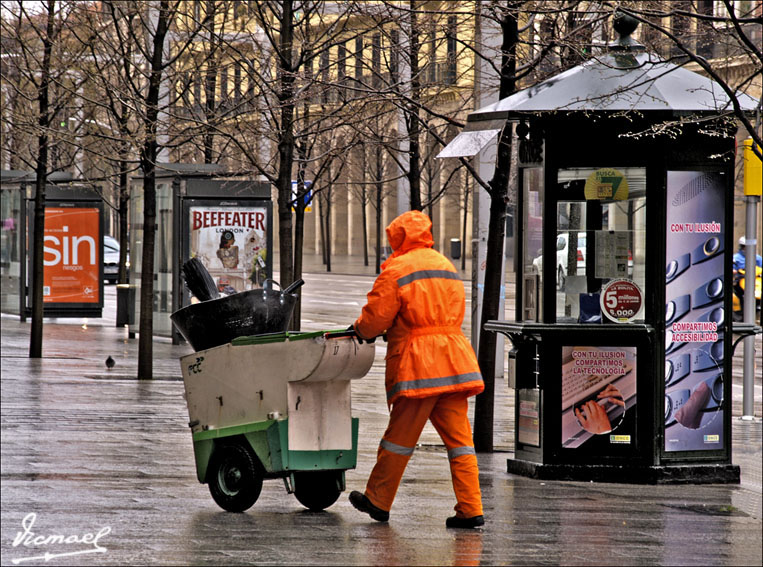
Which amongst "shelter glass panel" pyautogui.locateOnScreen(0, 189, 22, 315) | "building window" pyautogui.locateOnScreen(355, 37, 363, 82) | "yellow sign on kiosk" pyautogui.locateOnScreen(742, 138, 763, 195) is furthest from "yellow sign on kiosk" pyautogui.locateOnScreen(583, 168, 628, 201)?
"shelter glass panel" pyautogui.locateOnScreen(0, 189, 22, 315)

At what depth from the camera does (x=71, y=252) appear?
2467 centimetres

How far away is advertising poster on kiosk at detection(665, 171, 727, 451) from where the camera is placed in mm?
9344

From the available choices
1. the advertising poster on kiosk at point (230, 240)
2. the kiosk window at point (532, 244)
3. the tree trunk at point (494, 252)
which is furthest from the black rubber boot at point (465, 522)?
the advertising poster on kiosk at point (230, 240)

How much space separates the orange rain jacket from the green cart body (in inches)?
9.3

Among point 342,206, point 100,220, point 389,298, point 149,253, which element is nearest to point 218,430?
point 389,298

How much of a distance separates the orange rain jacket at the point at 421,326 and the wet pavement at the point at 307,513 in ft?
2.70

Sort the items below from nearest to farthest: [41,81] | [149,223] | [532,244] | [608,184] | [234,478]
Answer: [234,478] < [608,184] < [532,244] < [149,223] < [41,81]

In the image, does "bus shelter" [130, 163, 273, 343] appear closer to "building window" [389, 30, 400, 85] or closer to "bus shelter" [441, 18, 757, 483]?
"building window" [389, 30, 400, 85]

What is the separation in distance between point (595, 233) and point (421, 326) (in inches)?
108

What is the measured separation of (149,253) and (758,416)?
279 inches

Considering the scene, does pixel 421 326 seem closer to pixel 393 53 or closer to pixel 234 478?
pixel 234 478

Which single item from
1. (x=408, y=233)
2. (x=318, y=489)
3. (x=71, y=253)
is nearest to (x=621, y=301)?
(x=408, y=233)

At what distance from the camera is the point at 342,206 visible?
7575 cm

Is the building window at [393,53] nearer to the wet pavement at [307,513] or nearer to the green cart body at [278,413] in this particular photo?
the wet pavement at [307,513]
